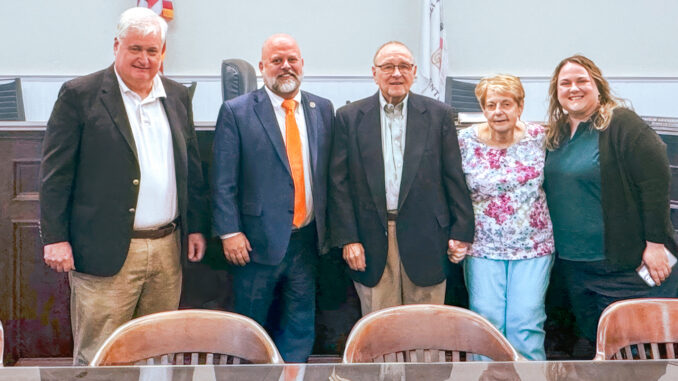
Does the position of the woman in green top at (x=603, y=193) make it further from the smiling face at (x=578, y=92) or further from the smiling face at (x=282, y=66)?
→ the smiling face at (x=282, y=66)

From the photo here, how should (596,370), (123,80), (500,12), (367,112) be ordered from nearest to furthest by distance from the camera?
(596,370), (123,80), (367,112), (500,12)

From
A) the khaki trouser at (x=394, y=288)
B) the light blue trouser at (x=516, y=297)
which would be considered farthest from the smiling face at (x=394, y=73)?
the light blue trouser at (x=516, y=297)

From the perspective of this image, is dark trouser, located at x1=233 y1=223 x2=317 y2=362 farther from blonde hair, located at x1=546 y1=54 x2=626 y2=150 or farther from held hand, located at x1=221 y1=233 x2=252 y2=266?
blonde hair, located at x1=546 y1=54 x2=626 y2=150

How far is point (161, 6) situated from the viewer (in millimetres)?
5480

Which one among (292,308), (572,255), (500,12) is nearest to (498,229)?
(572,255)

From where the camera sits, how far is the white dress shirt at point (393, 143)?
2.15m

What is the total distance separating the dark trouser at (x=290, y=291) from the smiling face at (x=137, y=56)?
0.73 metres

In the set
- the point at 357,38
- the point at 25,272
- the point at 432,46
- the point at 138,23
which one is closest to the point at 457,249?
the point at 138,23

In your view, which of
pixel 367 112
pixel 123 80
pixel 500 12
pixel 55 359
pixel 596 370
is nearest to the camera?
pixel 596 370

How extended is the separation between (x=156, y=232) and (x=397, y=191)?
0.82 metres

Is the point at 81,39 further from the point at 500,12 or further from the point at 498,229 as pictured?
the point at 498,229

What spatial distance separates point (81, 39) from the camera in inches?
229

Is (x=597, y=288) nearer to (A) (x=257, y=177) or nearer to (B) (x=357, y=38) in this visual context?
(A) (x=257, y=177)

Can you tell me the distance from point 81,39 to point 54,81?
0.48 metres
